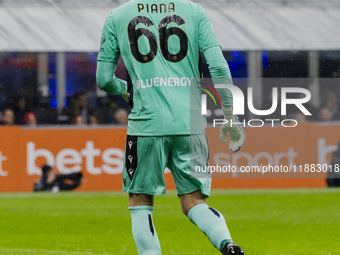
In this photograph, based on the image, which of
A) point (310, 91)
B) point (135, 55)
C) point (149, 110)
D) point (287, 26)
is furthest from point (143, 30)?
point (287, 26)

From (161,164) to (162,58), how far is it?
57 cm

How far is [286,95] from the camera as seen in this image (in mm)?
13766

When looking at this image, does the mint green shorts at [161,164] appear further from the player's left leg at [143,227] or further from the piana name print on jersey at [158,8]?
the piana name print on jersey at [158,8]

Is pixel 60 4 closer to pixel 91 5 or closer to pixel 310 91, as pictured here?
pixel 91 5

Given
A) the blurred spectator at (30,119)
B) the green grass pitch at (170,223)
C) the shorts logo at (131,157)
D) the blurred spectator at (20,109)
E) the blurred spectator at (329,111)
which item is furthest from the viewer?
the blurred spectator at (20,109)

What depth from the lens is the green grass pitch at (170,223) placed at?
6.99m

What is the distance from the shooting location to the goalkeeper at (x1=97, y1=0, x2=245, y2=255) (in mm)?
4289

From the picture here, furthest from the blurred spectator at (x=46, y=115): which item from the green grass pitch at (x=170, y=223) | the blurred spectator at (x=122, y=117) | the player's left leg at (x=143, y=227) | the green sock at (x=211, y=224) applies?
the green sock at (x=211, y=224)

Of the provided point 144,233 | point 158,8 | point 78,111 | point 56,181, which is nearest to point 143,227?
point 144,233

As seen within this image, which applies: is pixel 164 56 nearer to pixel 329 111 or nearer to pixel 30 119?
pixel 329 111

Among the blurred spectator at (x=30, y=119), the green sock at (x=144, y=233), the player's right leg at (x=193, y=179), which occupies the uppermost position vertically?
the player's right leg at (x=193, y=179)

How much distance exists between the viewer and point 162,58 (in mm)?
4320

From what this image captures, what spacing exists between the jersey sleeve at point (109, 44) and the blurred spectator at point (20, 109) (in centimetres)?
990

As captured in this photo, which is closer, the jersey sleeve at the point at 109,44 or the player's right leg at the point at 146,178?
the player's right leg at the point at 146,178
